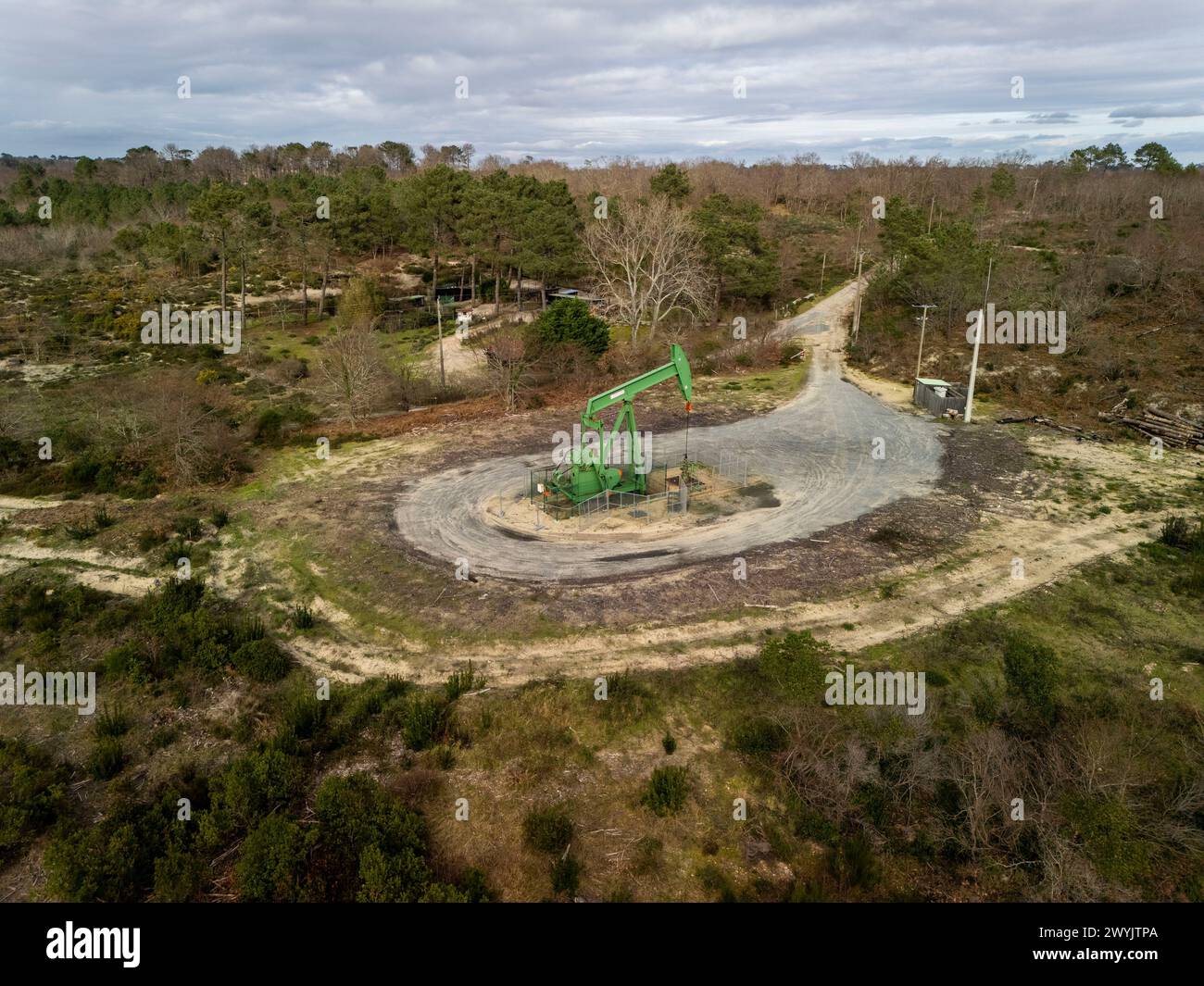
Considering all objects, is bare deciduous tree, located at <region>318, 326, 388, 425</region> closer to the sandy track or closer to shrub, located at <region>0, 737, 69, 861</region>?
the sandy track

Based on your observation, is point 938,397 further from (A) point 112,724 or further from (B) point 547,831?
(A) point 112,724

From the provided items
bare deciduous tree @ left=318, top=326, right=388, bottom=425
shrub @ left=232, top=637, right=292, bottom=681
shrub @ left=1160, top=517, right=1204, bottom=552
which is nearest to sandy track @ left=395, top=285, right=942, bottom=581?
shrub @ left=232, top=637, right=292, bottom=681

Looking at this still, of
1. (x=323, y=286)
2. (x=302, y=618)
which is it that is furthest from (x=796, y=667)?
(x=323, y=286)

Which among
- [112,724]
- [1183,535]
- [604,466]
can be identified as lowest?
[112,724]

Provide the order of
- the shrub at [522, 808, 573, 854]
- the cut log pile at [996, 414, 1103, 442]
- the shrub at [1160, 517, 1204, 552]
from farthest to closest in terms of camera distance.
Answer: the cut log pile at [996, 414, 1103, 442]
the shrub at [1160, 517, 1204, 552]
the shrub at [522, 808, 573, 854]

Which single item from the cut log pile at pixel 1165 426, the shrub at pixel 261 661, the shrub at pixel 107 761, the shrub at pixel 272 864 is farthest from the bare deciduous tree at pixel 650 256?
the shrub at pixel 272 864

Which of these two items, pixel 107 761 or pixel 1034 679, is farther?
pixel 1034 679

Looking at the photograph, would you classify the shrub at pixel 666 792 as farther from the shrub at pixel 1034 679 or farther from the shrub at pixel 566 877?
the shrub at pixel 1034 679
